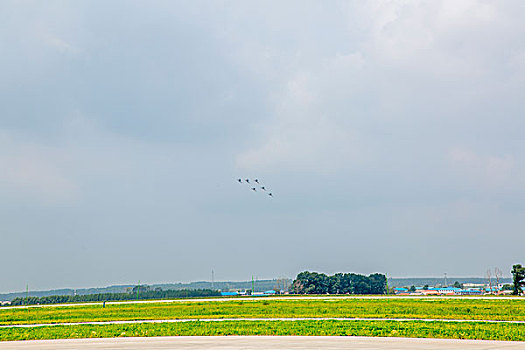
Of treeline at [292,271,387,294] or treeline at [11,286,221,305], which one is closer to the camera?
treeline at [11,286,221,305]

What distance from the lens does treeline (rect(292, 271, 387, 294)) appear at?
10044cm

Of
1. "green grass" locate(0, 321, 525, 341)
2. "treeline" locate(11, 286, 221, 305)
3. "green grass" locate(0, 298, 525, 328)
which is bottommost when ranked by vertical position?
"treeline" locate(11, 286, 221, 305)

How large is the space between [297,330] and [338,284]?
8037cm

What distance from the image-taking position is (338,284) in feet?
338

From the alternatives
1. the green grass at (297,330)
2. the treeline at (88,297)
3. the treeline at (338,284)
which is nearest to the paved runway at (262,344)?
the green grass at (297,330)

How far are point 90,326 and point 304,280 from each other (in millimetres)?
76060

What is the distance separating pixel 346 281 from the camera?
108812 millimetres

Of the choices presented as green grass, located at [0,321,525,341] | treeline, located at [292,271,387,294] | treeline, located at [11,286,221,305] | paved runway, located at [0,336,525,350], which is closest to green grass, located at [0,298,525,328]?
green grass, located at [0,321,525,341]

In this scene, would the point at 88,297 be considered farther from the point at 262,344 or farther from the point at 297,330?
the point at 262,344

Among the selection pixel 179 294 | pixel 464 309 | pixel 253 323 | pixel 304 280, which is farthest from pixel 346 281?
pixel 253 323

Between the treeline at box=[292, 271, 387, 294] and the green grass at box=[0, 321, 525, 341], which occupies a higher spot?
the green grass at box=[0, 321, 525, 341]

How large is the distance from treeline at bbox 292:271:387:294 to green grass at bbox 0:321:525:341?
72.6m

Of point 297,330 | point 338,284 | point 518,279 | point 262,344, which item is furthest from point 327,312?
point 338,284

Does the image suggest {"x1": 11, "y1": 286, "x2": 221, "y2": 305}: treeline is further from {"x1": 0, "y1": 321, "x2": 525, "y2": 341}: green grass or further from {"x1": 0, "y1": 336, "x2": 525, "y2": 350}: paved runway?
{"x1": 0, "y1": 336, "x2": 525, "y2": 350}: paved runway
